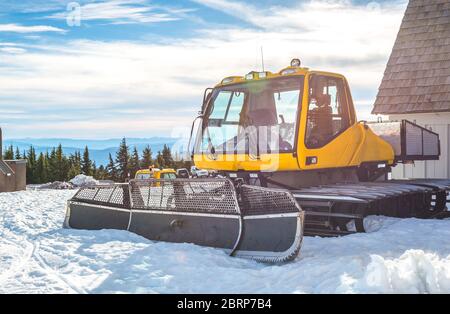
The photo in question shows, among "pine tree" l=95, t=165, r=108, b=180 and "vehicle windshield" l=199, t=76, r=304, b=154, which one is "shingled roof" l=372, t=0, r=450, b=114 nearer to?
"vehicle windshield" l=199, t=76, r=304, b=154

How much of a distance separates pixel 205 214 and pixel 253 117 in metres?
2.10

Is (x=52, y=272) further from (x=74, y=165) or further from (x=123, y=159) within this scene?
(x=74, y=165)

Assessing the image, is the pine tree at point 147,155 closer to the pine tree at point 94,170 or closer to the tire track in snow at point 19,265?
the pine tree at point 94,170

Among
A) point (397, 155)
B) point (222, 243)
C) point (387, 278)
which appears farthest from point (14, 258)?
point (397, 155)

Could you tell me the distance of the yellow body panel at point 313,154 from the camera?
312 inches

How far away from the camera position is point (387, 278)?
4703 mm

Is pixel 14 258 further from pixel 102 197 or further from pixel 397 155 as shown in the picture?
pixel 397 155

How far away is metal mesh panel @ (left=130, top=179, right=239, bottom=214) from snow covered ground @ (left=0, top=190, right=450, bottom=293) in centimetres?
49

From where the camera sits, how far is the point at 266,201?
21.7 feet

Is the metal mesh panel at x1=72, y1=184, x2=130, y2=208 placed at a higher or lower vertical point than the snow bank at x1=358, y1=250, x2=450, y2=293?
higher

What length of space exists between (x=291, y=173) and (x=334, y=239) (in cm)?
156

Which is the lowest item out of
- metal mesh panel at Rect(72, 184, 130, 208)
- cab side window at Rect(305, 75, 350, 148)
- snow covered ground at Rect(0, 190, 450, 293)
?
snow covered ground at Rect(0, 190, 450, 293)

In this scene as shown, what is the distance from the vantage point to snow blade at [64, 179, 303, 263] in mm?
6363

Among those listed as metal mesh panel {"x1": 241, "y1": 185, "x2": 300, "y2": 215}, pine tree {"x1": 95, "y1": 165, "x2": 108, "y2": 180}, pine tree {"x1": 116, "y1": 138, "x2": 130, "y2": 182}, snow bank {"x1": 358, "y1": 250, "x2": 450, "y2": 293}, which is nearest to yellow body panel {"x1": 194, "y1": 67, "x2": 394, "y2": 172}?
metal mesh panel {"x1": 241, "y1": 185, "x2": 300, "y2": 215}
